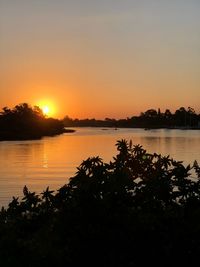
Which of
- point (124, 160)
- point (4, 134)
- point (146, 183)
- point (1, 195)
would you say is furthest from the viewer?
point (4, 134)

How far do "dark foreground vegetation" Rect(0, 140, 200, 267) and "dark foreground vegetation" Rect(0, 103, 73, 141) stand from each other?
13731 cm

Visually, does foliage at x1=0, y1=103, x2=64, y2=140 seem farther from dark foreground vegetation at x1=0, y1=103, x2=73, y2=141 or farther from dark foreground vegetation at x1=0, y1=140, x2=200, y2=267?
dark foreground vegetation at x1=0, y1=140, x2=200, y2=267

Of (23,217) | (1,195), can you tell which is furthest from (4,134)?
(23,217)

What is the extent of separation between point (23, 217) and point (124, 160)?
1.79 metres

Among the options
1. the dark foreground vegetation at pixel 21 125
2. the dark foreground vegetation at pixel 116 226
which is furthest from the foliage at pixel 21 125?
the dark foreground vegetation at pixel 116 226

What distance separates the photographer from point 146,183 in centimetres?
745

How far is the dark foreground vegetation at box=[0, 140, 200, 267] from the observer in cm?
679

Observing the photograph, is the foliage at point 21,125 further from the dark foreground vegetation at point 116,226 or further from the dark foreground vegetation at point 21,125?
the dark foreground vegetation at point 116,226

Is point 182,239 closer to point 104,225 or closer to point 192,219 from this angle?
point 192,219

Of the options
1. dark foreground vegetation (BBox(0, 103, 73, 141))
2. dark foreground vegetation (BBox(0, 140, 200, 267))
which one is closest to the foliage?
dark foreground vegetation (BBox(0, 103, 73, 141))

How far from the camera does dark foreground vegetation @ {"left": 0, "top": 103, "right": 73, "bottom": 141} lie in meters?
155

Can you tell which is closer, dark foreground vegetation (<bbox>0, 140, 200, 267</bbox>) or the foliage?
dark foreground vegetation (<bbox>0, 140, 200, 267</bbox>)

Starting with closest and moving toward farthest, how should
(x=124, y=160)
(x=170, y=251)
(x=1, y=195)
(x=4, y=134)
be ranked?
(x=170, y=251) → (x=124, y=160) → (x=1, y=195) → (x=4, y=134)

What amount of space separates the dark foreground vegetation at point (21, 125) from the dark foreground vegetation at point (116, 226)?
137307 mm
